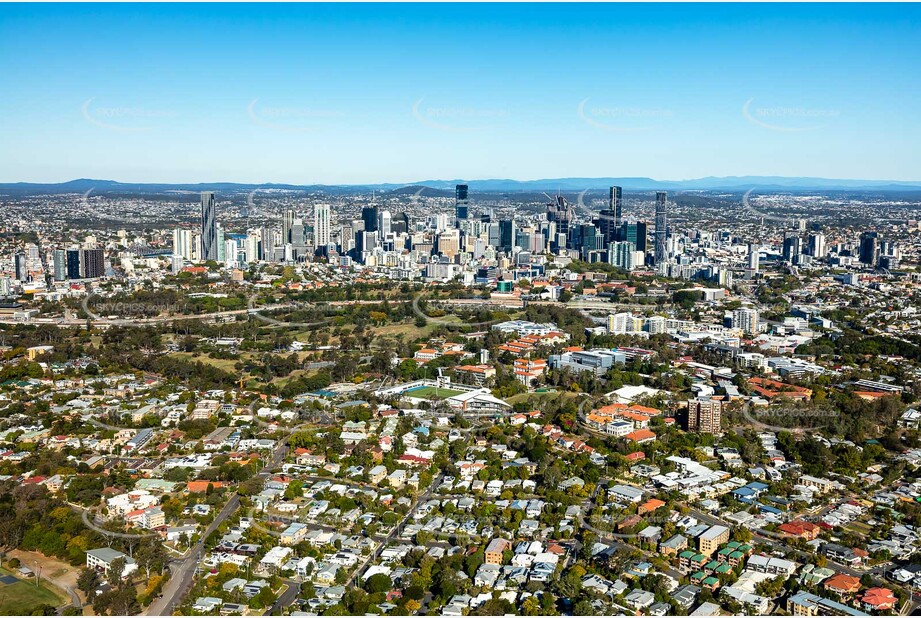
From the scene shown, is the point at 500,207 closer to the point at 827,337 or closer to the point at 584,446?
the point at 827,337

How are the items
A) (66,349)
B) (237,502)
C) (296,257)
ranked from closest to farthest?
(237,502)
(66,349)
(296,257)

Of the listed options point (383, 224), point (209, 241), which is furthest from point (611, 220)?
point (209, 241)

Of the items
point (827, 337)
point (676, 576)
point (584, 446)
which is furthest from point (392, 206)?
point (676, 576)

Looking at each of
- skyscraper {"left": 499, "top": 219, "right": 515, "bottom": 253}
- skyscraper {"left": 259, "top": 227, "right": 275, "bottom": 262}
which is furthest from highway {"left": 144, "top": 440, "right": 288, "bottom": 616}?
skyscraper {"left": 499, "top": 219, "right": 515, "bottom": 253}

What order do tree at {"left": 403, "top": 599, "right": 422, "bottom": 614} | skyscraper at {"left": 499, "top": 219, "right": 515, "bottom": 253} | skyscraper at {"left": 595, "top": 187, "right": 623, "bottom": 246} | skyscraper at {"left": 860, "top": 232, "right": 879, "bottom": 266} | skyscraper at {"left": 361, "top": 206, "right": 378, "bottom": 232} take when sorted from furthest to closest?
skyscraper at {"left": 361, "top": 206, "right": 378, "bottom": 232}
skyscraper at {"left": 499, "top": 219, "right": 515, "bottom": 253}
skyscraper at {"left": 595, "top": 187, "right": 623, "bottom": 246}
skyscraper at {"left": 860, "top": 232, "right": 879, "bottom": 266}
tree at {"left": 403, "top": 599, "right": 422, "bottom": 614}

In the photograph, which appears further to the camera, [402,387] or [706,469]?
[402,387]

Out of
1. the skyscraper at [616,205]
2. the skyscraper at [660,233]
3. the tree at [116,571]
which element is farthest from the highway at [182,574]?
the skyscraper at [616,205]

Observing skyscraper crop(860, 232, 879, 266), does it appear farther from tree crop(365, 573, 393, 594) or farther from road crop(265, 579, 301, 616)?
road crop(265, 579, 301, 616)
